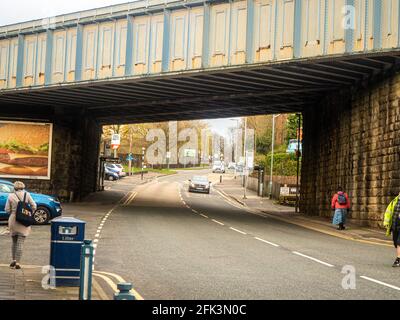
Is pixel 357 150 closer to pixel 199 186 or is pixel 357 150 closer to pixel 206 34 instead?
pixel 206 34

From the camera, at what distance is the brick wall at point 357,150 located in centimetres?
2430

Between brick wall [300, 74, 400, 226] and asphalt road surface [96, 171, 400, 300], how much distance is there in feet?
13.0

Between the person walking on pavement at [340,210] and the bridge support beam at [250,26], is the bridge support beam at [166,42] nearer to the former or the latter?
the bridge support beam at [250,26]

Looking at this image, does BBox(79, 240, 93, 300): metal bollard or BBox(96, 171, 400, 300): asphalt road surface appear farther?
BBox(96, 171, 400, 300): asphalt road surface

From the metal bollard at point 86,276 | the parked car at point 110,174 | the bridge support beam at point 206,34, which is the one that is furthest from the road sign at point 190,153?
the metal bollard at point 86,276

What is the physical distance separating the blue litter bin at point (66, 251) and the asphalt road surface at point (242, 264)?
106 centimetres

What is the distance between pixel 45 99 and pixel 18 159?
18.1 ft

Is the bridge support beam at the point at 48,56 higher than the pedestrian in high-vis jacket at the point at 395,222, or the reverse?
the bridge support beam at the point at 48,56

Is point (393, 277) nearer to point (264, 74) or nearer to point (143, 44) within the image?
point (264, 74)

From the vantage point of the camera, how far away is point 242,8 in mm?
25750

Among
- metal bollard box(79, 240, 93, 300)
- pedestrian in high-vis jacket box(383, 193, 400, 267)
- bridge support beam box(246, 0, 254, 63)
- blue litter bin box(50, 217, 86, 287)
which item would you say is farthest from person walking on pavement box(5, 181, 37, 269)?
bridge support beam box(246, 0, 254, 63)

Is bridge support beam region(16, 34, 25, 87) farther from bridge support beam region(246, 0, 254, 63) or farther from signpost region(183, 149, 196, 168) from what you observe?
signpost region(183, 149, 196, 168)

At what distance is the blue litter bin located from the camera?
32.6ft

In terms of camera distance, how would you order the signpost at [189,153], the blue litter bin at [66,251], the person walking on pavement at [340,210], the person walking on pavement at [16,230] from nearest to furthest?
the blue litter bin at [66,251] → the person walking on pavement at [16,230] → the person walking on pavement at [340,210] → the signpost at [189,153]
